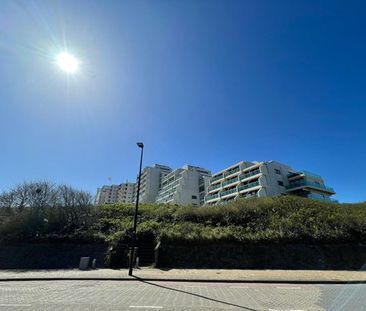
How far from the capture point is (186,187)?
78.0 metres

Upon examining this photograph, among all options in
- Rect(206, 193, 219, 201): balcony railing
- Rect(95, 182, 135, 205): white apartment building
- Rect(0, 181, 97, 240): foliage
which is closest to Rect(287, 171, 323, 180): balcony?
Rect(206, 193, 219, 201): balcony railing

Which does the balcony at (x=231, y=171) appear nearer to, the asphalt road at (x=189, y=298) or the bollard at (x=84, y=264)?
the bollard at (x=84, y=264)

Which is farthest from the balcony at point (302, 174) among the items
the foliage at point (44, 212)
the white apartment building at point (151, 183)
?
the white apartment building at point (151, 183)

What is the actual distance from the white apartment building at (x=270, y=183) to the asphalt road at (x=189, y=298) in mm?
40613

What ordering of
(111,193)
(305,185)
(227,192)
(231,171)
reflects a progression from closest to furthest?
(305,185)
(227,192)
(231,171)
(111,193)

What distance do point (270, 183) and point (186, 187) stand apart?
32674 mm

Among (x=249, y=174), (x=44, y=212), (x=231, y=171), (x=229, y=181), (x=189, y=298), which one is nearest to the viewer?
(x=189, y=298)

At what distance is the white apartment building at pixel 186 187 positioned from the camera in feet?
249

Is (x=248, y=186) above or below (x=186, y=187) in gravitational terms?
below

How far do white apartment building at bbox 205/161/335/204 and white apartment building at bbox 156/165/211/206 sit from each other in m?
16.8

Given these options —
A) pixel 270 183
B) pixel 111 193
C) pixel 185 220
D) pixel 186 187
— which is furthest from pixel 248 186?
pixel 111 193

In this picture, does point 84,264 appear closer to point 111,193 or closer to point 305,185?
point 305,185

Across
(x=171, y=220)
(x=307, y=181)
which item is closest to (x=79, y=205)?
(x=171, y=220)

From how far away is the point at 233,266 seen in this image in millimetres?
14648
